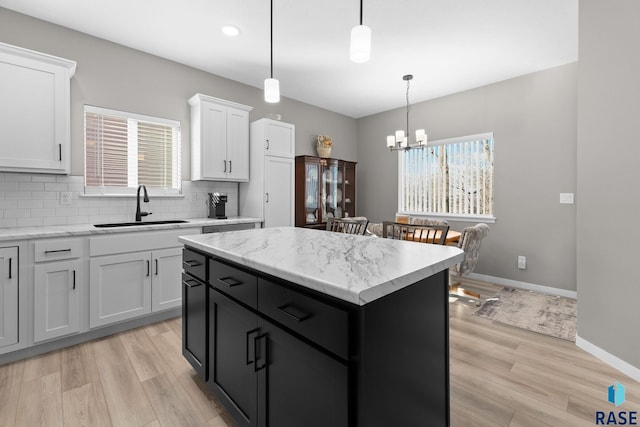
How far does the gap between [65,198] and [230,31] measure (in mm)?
2244

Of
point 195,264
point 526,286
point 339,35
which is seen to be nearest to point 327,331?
point 195,264

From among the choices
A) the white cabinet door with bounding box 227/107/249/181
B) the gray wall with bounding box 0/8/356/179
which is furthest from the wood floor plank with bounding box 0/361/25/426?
the white cabinet door with bounding box 227/107/249/181

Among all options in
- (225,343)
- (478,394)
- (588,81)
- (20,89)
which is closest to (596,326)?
(478,394)

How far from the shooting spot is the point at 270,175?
386cm

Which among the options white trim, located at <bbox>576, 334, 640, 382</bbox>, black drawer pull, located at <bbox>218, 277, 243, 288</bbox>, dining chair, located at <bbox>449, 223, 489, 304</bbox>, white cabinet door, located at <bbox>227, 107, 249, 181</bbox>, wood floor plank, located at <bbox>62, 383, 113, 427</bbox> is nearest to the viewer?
black drawer pull, located at <bbox>218, 277, 243, 288</bbox>

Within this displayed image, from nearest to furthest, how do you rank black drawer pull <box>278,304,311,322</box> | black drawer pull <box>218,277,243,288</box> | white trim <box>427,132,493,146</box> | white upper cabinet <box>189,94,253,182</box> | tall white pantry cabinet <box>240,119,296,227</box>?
1. black drawer pull <box>278,304,311,322</box>
2. black drawer pull <box>218,277,243,288</box>
3. white upper cabinet <box>189,94,253,182</box>
4. tall white pantry cabinet <box>240,119,296,227</box>
5. white trim <box>427,132,493,146</box>

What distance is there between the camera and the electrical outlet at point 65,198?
110 inches

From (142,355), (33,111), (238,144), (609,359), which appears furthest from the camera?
(238,144)

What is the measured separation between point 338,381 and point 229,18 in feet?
10.0

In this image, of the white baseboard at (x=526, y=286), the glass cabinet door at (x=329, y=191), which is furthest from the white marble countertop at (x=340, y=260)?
the white baseboard at (x=526, y=286)

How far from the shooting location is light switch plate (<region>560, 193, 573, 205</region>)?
3557 mm

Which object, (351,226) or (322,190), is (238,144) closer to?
(322,190)

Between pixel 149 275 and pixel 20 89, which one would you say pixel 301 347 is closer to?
pixel 149 275

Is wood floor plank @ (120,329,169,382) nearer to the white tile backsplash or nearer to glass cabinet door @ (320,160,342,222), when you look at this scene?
the white tile backsplash
